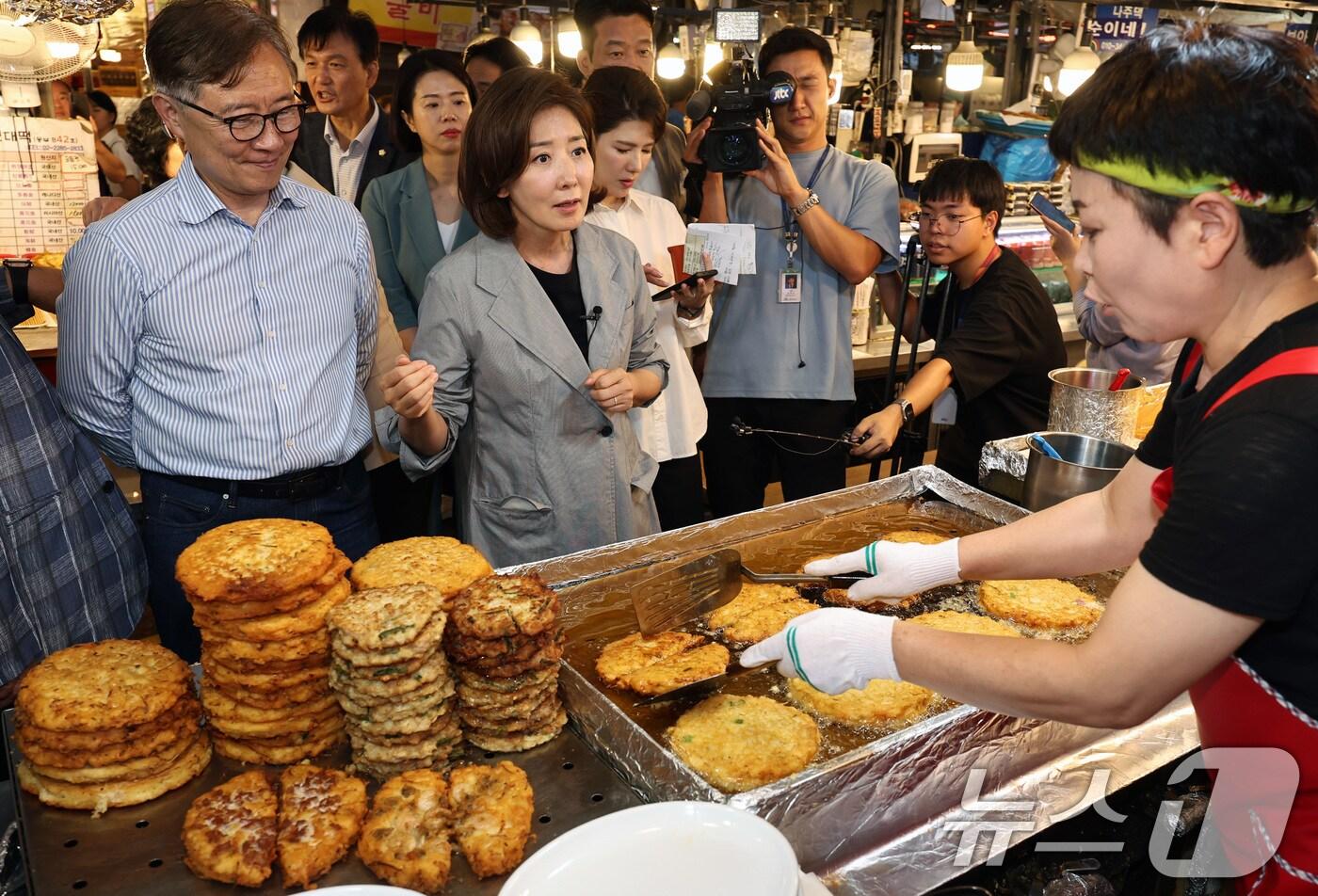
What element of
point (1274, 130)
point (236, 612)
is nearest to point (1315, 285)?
point (1274, 130)

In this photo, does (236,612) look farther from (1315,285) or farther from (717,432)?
(717,432)

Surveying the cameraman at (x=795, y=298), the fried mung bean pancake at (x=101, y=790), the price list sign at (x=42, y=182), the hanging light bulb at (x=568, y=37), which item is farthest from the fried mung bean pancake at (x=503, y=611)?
the hanging light bulb at (x=568, y=37)

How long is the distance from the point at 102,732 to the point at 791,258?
2.87 m

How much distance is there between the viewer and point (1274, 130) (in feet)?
3.76

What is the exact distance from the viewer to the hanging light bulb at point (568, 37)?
751 centimetres

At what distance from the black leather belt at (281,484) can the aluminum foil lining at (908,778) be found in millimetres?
936

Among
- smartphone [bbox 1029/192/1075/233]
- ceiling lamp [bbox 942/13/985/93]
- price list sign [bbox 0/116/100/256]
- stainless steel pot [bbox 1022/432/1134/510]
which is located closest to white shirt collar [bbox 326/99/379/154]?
price list sign [bbox 0/116/100/256]

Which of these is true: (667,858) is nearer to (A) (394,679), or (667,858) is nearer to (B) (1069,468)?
(A) (394,679)

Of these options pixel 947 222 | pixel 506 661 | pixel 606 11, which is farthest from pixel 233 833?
pixel 606 11

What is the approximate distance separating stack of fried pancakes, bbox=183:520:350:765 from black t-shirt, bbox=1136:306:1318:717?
1.28m

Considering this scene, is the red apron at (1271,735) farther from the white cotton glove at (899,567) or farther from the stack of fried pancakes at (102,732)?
the stack of fried pancakes at (102,732)

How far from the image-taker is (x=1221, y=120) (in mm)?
1153

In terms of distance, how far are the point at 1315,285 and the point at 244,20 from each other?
6.92 feet

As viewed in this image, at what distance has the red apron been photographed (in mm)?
1297
